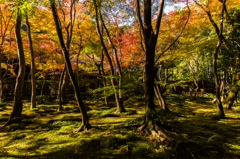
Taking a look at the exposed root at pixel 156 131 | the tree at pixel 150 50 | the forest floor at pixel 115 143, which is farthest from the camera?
the tree at pixel 150 50

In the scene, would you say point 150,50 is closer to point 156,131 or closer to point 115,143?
point 156,131

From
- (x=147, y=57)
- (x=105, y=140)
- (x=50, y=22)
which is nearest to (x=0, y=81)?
(x=50, y=22)

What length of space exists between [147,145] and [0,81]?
1135 cm

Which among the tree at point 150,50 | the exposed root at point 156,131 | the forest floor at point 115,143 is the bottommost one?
the forest floor at point 115,143

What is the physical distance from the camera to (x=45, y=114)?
8508 millimetres

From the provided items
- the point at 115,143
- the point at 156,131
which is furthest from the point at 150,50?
the point at 115,143

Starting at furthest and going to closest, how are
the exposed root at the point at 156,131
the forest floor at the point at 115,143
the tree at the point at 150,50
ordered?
the tree at the point at 150,50 < the exposed root at the point at 156,131 < the forest floor at the point at 115,143

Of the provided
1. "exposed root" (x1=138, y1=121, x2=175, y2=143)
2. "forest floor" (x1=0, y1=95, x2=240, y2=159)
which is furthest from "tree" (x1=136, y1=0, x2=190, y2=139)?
"forest floor" (x1=0, y1=95, x2=240, y2=159)

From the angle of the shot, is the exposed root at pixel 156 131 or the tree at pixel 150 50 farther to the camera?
the tree at pixel 150 50

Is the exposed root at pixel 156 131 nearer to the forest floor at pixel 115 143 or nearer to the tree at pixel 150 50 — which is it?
the tree at pixel 150 50

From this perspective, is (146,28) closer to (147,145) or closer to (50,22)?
(147,145)

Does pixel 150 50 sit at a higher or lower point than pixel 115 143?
higher

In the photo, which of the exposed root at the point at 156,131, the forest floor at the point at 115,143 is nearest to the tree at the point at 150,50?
the exposed root at the point at 156,131

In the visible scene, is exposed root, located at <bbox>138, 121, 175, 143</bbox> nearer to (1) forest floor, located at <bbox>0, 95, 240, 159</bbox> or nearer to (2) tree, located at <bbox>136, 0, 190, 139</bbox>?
(2) tree, located at <bbox>136, 0, 190, 139</bbox>
